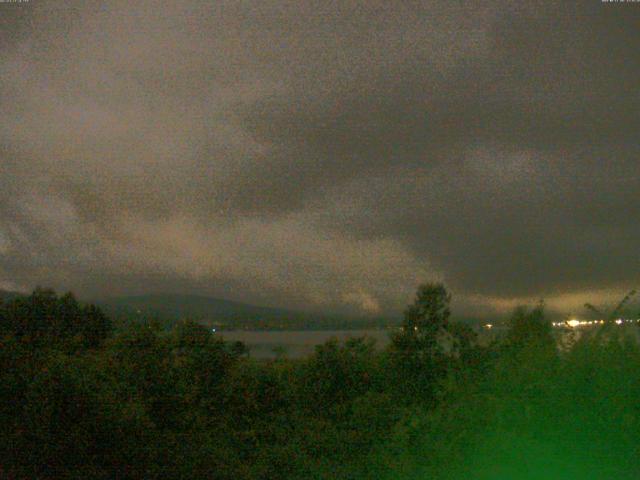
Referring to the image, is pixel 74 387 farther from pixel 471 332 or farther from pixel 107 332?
pixel 107 332

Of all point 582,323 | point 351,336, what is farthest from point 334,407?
point 582,323

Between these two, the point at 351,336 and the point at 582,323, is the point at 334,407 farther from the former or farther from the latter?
the point at 582,323

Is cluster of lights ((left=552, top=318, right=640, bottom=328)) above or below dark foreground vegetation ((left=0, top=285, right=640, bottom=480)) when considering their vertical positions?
above

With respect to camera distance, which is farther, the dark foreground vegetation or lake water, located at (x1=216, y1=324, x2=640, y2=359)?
lake water, located at (x1=216, y1=324, x2=640, y2=359)

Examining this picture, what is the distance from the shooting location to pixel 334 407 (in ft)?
36.1

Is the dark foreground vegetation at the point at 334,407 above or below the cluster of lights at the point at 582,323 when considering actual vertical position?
below

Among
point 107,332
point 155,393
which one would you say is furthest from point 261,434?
point 107,332

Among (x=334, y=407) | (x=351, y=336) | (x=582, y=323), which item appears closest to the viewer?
(x=582, y=323)

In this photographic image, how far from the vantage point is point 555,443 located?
613 cm

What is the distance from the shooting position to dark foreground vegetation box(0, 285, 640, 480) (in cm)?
620

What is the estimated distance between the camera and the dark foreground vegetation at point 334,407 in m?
6.20

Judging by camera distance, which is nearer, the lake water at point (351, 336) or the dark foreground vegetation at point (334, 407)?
the dark foreground vegetation at point (334, 407)

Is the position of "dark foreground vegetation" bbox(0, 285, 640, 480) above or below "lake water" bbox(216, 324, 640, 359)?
below

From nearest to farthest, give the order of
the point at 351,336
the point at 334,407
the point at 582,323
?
1. the point at 582,323
2. the point at 334,407
3. the point at 351,336
